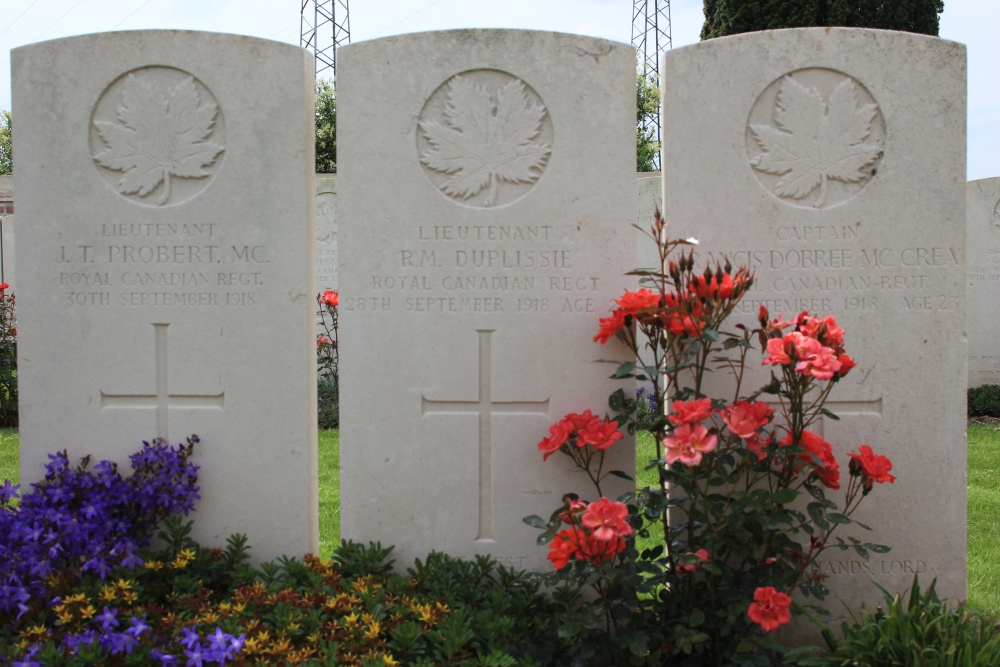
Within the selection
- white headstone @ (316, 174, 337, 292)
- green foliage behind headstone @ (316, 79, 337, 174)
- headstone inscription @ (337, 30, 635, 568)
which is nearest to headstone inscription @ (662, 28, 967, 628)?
headstone inscription @ (337, 30, 635, 568)

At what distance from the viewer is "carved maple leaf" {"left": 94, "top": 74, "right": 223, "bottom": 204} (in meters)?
3.40

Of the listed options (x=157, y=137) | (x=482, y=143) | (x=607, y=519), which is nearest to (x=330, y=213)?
(x=157, y=137)

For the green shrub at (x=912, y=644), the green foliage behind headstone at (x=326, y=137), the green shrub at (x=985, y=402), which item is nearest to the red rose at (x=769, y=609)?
the green shrub at (x=912, y=644)

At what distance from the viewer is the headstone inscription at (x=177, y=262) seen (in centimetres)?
339

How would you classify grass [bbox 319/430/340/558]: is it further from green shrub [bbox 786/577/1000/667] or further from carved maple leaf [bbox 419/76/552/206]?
green shrub [bbox 786/577/1000/667]

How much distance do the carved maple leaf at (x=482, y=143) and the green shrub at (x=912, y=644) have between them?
201 cm

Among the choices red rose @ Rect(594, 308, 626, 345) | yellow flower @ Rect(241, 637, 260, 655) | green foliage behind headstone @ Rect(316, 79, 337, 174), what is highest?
green foliage behind headstone @ Rect(316, 79, 337, 174)

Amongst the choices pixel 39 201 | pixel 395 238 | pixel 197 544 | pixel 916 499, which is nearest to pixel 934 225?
pixel 916 499

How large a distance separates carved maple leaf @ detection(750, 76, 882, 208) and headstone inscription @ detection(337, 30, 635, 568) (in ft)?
1.91

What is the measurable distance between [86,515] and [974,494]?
201 inches

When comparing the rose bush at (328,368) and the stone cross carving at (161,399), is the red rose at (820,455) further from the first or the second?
the rose bush at (328,368)

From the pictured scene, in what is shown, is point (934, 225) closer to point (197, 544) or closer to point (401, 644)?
point (401, 644)

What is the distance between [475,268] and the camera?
3.38 m

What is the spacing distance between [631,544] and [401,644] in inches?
32.8
